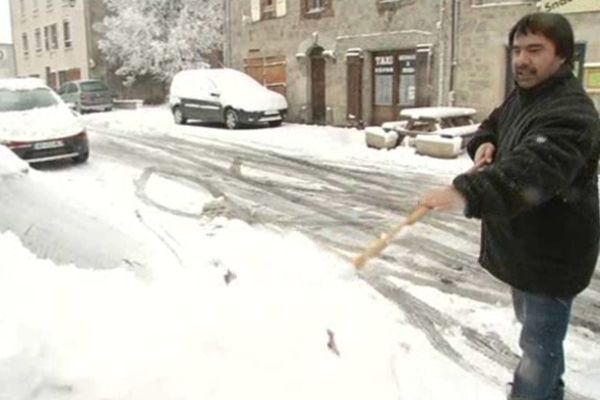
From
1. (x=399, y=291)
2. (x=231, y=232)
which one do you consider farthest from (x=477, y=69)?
(x=399, y=291)

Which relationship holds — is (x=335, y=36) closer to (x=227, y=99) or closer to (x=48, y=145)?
(x=227, y=99)

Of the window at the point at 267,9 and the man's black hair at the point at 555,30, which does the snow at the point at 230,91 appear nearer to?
the window at the point at 267,9

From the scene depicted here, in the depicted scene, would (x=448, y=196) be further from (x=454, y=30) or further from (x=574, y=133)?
(x=454, y=30)

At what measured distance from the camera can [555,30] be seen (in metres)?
2.39

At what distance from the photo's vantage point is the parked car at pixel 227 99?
58.5ft

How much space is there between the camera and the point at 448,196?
7.41 feet

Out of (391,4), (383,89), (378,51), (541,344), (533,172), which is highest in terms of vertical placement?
(391,4)

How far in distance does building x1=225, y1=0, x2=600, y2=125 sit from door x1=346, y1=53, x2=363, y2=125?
0.03 meters

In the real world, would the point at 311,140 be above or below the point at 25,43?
below

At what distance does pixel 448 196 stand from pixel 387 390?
74 cm

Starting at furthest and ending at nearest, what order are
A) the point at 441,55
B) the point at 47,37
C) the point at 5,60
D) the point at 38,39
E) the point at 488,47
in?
the point at 5,60 < the point at 38,39 < the point at 47,37 < the point at 441,55 < the point at 488,47

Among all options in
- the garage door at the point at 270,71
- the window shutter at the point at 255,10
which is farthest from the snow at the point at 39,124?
the window shutter at the point at 255,10

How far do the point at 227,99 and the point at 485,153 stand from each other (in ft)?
51.8

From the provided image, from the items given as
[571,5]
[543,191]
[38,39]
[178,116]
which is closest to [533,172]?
[543,191]
